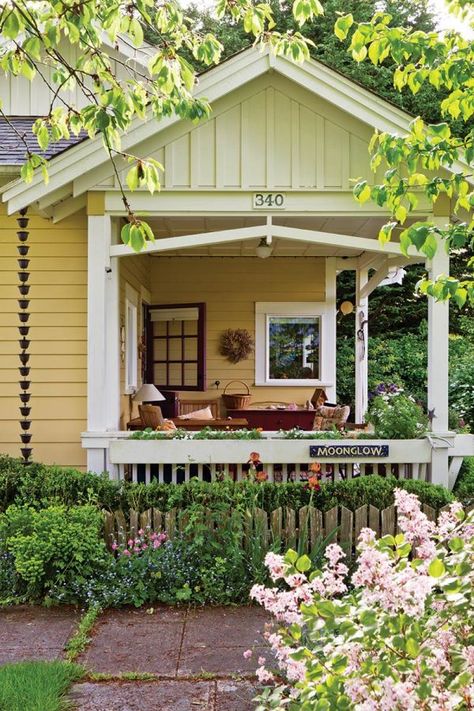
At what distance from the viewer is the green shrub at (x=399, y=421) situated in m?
6.60

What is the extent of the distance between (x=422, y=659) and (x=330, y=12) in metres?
20.6

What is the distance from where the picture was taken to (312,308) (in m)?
11.4

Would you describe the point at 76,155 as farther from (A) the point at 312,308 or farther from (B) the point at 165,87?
(A) the point at 312,308

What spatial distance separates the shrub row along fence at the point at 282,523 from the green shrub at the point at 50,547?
0.30 meters

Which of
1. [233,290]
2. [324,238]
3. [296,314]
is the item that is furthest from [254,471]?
[233,290]

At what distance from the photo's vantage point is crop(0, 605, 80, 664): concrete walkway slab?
4.30 metres

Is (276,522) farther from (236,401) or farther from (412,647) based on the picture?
(236,401)

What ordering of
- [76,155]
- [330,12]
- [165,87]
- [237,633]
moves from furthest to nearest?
1. [330,12]
2. [76,155]
3. [237,633]
4. [165,87]

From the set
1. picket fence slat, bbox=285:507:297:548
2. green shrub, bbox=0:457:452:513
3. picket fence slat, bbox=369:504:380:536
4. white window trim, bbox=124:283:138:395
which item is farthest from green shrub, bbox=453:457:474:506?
white window trim, bbox=124:283:138:395

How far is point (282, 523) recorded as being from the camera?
5707 millimetres

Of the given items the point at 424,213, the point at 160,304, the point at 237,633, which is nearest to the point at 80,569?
the point at 237,633

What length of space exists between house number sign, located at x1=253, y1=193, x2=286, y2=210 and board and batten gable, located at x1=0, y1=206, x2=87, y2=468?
1.83 metres

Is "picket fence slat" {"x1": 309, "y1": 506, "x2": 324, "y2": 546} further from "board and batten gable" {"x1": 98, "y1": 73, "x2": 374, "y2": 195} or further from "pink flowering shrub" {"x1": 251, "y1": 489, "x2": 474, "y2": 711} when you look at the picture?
"pink flowering shrub" {"x1": 251, "y1": 489, "x2": 474, "y2": 711}

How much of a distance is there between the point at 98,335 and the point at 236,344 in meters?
4.95
